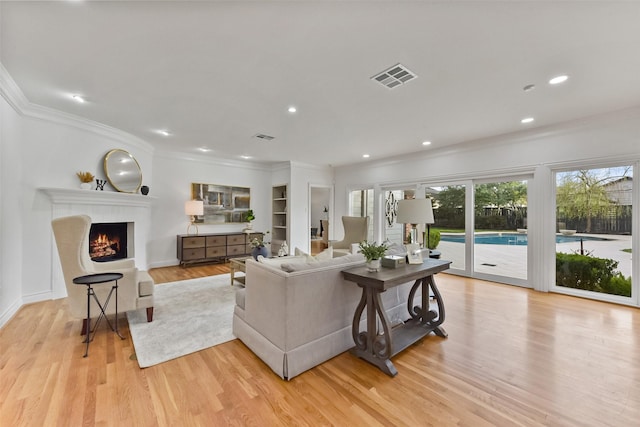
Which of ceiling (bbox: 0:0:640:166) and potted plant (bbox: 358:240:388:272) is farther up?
ceiling (bbox: 0:0:640:166)

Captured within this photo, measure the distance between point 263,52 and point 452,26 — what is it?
1511mm

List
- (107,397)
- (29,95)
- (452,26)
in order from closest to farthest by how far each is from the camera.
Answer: (107,397), (452,26), (29,95)

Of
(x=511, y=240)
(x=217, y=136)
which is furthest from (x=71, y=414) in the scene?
(x=511, y=240)

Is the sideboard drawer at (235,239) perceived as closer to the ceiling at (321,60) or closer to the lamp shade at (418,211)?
the ceiling at (321,60)

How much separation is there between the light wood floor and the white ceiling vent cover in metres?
2.69

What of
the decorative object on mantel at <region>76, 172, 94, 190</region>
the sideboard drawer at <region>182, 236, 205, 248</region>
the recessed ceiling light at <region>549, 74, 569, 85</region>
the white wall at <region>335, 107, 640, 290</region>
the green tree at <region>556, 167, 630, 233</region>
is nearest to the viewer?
the recessed ceiling light at <region>549, 74, 569, 85</region>

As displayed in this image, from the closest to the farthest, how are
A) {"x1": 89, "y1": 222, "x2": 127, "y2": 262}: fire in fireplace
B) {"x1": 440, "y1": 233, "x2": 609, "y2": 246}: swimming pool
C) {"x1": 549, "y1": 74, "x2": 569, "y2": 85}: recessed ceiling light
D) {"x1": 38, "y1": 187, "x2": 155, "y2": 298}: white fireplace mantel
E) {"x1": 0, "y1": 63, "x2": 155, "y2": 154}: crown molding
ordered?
{"x1": 549, "y1": 74, "x2": 569, "y2": 85}: recessed ceiling light < {"x1": 0, "y1": 63, "x2": 155, "y2": 154}: crown molding < {"x1": 38, "y1": 187, "x2": 155, "y2": 298}: white fireplace mantel < {"x1": 440, "y1": 233, "x2": 609, "y2": 246}: swimming pool < {"x1": 89, "y1": 222, "x2": 127, "y2": 262}: fire in fireplace

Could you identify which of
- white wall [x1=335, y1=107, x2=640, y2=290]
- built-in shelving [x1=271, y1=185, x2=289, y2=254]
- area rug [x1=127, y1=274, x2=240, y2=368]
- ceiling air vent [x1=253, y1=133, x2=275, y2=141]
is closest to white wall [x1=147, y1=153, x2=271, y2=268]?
built-in shelving [x1=271, y1=185, x2=289, y2=254]

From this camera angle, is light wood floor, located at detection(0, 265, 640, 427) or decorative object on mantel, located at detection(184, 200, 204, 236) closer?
light wood floor, located at detection(0, 265, 640, 427)

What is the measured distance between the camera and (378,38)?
2.08m

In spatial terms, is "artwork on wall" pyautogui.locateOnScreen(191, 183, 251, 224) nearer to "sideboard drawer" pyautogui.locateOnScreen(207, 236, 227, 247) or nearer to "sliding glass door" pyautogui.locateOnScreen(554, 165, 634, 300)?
"sideboard drawer" pyautogui.locateOnScreen(207, 236, 227, 247)

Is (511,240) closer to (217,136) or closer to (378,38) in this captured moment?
(378,38)

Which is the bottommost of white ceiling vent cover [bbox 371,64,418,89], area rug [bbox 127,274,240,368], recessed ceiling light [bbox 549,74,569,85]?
area rug [bbox 127,274,240,368]

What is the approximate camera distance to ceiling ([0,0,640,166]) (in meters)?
1.84
